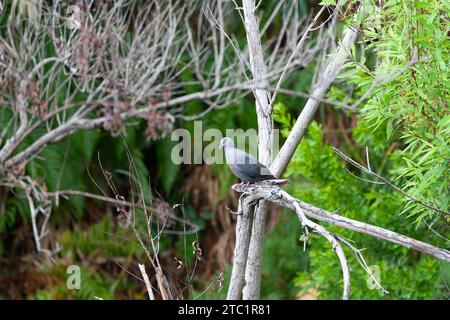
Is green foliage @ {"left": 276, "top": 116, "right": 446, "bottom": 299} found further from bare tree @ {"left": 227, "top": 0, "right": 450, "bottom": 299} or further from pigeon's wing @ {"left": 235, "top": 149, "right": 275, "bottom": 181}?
pigeon's wing @ {"left": 235, "top": 149, "right": 275, "bottom": 181}

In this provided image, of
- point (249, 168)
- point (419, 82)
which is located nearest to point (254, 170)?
point (249, 168)

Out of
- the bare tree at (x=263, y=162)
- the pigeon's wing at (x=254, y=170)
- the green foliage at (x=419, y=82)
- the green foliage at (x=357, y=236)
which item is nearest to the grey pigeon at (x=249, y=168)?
the pigeon's wing at (x=254, y=170)

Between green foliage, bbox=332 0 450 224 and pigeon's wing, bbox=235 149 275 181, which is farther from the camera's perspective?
pigeon's wing, bbox=235 149 275 181

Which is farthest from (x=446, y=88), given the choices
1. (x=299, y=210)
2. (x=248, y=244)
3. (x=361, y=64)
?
(x=248, y=244)

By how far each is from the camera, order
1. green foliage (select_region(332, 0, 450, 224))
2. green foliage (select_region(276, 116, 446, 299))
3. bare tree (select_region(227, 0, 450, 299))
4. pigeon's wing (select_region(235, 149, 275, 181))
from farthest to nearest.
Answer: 1. green foliage (select_region(276, 116, 446, 299))
2. pigeon's wing (select_region(235, 149, 275, 181))
3. bare tree (select_region(227, 0, 450, 299))
4. green foliage (select_region(332, 0, 450, 224))

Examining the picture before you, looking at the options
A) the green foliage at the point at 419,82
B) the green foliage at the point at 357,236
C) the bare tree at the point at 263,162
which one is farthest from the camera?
the green foliage at the point at 357,236

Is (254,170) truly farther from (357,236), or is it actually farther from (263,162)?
(357,236)

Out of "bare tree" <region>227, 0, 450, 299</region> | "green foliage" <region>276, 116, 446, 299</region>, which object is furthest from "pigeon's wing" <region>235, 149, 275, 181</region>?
"green foliage" <region>276, 116, 446, 299</region>

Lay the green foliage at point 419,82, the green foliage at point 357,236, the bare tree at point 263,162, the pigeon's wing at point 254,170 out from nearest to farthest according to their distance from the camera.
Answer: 1. the green foliage at point 419,82
2. the bare tree at point 263,162
3. the pigeon's wing at point 254,170
4. the green foliage at point 357,236

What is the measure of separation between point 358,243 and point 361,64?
2.06m

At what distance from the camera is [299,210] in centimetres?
285

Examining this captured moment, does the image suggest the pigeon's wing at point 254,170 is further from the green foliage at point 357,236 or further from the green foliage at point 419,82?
the green foliage at point 357,236

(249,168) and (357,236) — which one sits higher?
(249,168)

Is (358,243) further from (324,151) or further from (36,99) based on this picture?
(36,99)
